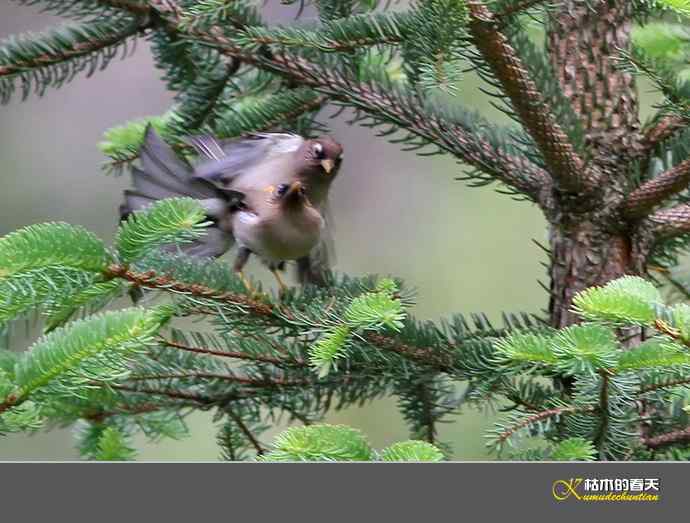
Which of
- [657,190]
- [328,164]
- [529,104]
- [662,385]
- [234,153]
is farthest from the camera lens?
[328,164]

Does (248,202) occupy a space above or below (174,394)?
above

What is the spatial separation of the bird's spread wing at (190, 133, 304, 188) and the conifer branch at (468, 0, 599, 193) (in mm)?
622

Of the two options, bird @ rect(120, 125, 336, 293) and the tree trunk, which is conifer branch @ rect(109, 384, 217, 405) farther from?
the tree trunk

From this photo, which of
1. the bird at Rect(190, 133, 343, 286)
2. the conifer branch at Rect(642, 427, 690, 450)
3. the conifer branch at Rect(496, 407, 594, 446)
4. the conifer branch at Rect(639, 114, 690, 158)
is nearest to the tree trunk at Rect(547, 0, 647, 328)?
the conifer branch at Rect(639, 114, 690, 158)

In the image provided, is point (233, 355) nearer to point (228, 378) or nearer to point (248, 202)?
point (228, 378)

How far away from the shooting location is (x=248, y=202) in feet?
7.10

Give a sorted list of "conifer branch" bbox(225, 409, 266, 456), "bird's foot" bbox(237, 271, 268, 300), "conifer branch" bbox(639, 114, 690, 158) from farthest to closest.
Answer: "conifer branch" bbox(225, 409, 266, 456)
"conifer branch" bbox(639, 114, 690, 158)
"bird's foot" bbox(237, 271, 268, 300)

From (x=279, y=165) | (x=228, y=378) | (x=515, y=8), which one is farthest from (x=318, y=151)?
(x=515, y=8)

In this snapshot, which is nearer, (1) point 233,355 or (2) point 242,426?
(1) point 233,355

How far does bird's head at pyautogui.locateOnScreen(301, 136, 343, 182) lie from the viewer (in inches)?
90.3

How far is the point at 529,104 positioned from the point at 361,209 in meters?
4.01

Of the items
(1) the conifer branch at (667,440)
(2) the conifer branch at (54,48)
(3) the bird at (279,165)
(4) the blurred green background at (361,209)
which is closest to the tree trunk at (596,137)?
(1) the conifer branch at (667,440)
